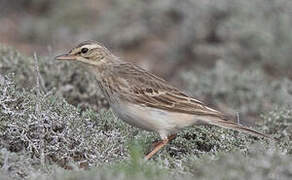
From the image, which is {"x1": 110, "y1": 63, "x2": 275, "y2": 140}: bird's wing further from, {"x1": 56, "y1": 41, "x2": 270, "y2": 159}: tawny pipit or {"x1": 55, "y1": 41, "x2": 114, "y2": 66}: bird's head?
{"x1": 55, "y1": 41, "x2": 114, "y2": 66}: bird's head

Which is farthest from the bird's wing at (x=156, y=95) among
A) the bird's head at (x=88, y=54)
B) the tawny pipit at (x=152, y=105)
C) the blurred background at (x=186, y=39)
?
the blurred background at (x=186, y=39)

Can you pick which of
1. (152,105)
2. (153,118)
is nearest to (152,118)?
(153,118)

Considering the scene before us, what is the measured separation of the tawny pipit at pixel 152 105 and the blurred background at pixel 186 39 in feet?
7.48

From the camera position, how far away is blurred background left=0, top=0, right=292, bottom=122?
12234 mm

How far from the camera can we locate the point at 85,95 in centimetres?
1025

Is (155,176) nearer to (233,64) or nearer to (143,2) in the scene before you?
(233,64)

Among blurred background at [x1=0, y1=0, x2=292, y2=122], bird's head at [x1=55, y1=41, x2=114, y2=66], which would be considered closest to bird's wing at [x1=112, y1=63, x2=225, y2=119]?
bird's head at [x1=55, y1=41, x2=114, y2=66]

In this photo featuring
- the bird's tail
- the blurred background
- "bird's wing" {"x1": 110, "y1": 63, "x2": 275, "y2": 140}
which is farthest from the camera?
the blurred background

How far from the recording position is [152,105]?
7785mm

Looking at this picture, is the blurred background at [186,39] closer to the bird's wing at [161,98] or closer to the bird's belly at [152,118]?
the bird's wing at [161,98]

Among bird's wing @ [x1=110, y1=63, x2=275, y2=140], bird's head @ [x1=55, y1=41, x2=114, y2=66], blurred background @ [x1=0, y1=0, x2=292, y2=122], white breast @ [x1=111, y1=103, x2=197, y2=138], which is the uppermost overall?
blurred background @ [x1=0, y1=0, x2=292, y2=122]

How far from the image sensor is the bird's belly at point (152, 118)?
7.56 m

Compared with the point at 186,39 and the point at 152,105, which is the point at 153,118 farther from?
the point at 186,39

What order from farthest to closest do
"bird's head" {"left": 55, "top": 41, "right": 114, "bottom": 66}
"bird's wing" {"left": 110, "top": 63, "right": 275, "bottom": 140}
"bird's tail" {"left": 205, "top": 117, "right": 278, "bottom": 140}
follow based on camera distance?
1. "bird's head" {"left": 55, "top": 41, "right": 114, "bottom": 66}
2. "bird's wing" {"left": 110, "top": 63, "right": 275, "bottom": 140}
3. "bird's tail" {"left": 205, "top": 117, "right": 278, "bottom": 140}
